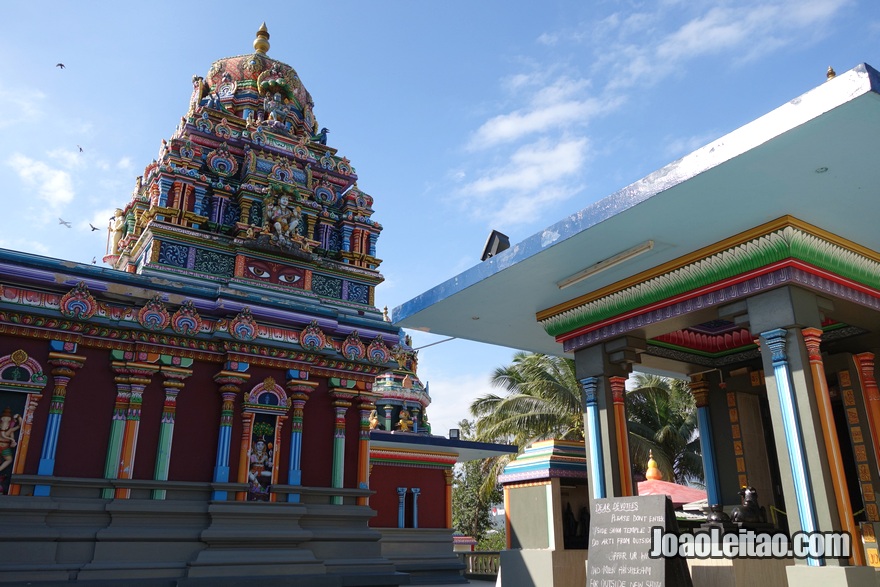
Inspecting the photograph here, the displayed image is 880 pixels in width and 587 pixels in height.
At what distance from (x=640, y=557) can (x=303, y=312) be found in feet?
27.7

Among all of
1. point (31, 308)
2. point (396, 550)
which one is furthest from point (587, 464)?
point (396, 550)

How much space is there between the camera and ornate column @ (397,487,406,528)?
18.8m

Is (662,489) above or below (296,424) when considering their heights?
below

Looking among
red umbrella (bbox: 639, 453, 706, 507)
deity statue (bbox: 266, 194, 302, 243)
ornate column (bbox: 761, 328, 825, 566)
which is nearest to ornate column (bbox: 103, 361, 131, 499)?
deity statue (bbox: 266, 194, 302, 243)

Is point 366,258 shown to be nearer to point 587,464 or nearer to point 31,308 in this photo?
point 31,308

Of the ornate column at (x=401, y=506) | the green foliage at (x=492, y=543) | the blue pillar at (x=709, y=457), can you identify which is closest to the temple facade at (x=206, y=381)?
the blue pillar at (x=709, y=457)

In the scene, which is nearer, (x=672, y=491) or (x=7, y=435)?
(x=7, y=435)

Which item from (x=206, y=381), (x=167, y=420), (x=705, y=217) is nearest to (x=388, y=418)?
(x=206, y=381)

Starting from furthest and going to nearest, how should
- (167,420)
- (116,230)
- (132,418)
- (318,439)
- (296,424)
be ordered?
1. (116,230)
2. (318,439)
3. (296,424)
4. (167,420)
5. (132,418)

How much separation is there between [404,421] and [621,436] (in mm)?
16427

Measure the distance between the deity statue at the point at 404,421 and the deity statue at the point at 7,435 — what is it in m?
15.5

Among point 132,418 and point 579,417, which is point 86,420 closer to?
point 132,418

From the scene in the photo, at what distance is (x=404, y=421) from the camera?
24531mm

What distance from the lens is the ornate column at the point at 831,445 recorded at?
6.27 metres
